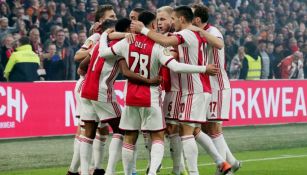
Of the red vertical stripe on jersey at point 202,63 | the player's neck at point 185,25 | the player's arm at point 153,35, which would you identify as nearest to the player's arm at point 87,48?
the player's arm at point 153,35

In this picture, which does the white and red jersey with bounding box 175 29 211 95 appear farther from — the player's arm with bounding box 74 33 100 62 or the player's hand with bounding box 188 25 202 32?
the player's arm with bounding box 74 33 100 62

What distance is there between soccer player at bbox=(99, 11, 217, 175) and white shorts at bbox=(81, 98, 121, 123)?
0.40 m

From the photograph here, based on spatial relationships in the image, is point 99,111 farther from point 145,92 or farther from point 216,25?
point 216,25

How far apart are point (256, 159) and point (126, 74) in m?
4.53

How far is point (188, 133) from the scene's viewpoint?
10.4 m

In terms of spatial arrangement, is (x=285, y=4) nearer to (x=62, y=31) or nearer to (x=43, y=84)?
(x=62, y=31)

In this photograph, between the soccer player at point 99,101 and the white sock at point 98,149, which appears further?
the white sock at point 98,149

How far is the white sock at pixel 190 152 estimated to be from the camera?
10.3 metres

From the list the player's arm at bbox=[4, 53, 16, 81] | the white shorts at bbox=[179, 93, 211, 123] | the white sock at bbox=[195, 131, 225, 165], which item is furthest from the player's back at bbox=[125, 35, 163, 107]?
the player's arm at bbox=[4, 53, 16, 81]

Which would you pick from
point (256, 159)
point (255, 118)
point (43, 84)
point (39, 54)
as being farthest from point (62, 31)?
point (256, 159)

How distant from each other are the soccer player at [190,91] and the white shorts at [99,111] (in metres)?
0.80

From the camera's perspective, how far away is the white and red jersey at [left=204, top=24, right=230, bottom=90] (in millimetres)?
11070

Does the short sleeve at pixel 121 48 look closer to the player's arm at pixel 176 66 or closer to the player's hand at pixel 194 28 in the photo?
the player's arm at pixel 176 66

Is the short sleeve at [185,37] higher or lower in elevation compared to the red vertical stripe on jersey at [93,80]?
higher
